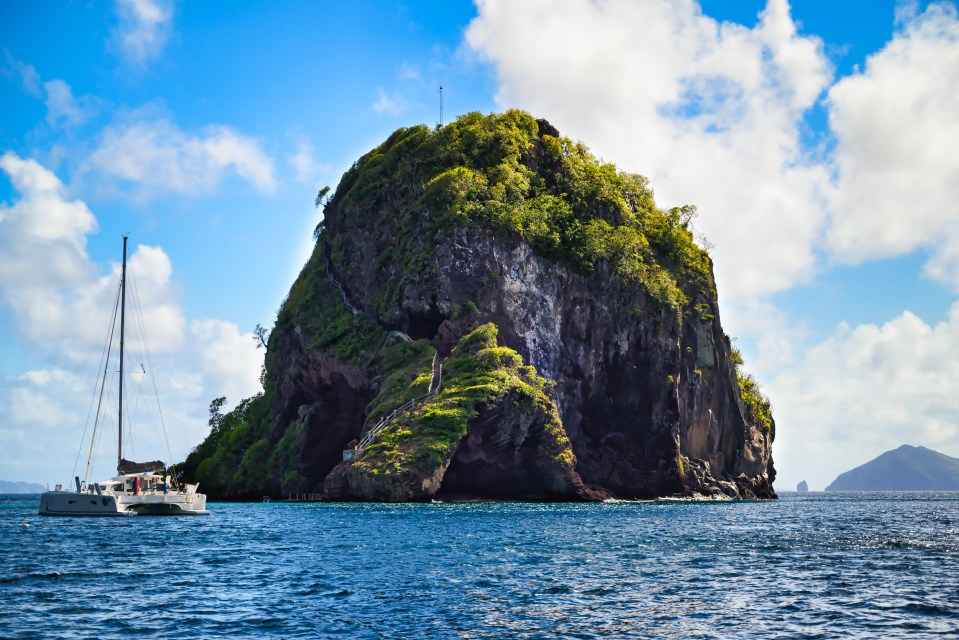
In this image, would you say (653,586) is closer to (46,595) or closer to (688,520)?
(46,595)

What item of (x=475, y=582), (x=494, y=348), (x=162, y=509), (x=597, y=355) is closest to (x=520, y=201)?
(x=597, y=355)

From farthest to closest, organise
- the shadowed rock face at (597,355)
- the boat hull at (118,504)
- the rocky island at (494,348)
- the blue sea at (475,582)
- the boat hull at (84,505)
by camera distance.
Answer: the shadowed rock face at (597,355)
the rocky island at (494,348)
the boat hull at (118,504)
the boat hull at (84,505)
the blue sea at (475,582)

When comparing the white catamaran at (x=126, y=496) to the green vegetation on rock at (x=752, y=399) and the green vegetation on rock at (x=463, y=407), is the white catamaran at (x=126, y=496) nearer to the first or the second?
the green vegetation on rock at (x=463, y=407)

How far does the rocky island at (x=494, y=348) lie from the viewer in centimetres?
9169

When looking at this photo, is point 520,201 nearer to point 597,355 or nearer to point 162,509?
point 597,355

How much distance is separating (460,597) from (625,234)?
95.9 meters

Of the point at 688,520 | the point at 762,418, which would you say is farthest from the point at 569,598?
the point at 762,418

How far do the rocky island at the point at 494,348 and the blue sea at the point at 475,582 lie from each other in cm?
3619

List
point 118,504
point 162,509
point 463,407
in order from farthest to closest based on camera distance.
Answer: point 463,407, point 162,509, point 118,504

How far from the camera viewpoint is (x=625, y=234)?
120m

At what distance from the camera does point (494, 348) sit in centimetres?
9600

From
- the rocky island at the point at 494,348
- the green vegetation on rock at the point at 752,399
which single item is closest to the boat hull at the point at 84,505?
the rocky island at the point at 494,348

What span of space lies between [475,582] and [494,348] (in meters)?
64.9

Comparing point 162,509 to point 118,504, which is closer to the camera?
point 118,504
